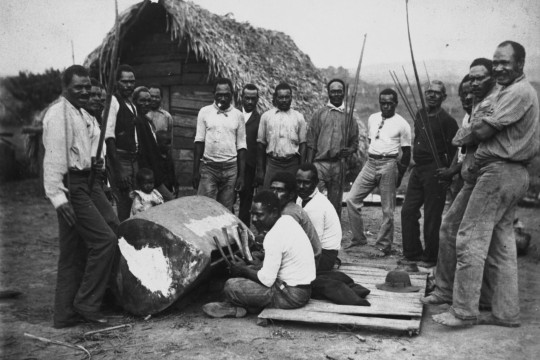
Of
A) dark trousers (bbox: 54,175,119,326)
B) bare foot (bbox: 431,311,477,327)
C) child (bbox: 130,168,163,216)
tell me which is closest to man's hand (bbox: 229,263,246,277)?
dark trousers (bbox: 54,175,119,326)

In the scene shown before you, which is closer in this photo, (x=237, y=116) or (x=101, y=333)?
(x=101, y=333)

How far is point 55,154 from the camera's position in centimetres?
430

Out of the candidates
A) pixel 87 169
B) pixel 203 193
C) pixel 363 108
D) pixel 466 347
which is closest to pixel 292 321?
pixel 466 347

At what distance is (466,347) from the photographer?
397 cm

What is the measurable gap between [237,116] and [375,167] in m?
2.00

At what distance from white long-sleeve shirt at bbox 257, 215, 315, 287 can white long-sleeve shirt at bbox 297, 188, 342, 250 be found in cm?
77

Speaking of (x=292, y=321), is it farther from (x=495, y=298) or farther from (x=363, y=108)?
(x=363, y=108)

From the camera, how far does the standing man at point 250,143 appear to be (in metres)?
7.28

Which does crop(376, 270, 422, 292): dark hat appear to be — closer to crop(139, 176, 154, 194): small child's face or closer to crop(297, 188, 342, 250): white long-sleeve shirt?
crop(297, 188, 342, 250): white long-sleeve shirt

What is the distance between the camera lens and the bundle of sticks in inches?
195

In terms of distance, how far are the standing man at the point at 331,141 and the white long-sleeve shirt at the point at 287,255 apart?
104 inches

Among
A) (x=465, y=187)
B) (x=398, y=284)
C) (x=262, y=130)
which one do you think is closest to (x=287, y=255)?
(x=398, y=284)

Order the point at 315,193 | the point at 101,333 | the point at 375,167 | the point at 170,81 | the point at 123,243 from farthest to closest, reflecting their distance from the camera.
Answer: the point at 170,81
the point at 375,167
the point at 315,193
the point at 123,243
the point at 101,333

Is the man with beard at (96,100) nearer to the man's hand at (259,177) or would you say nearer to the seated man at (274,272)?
the seated man at (274,272)
